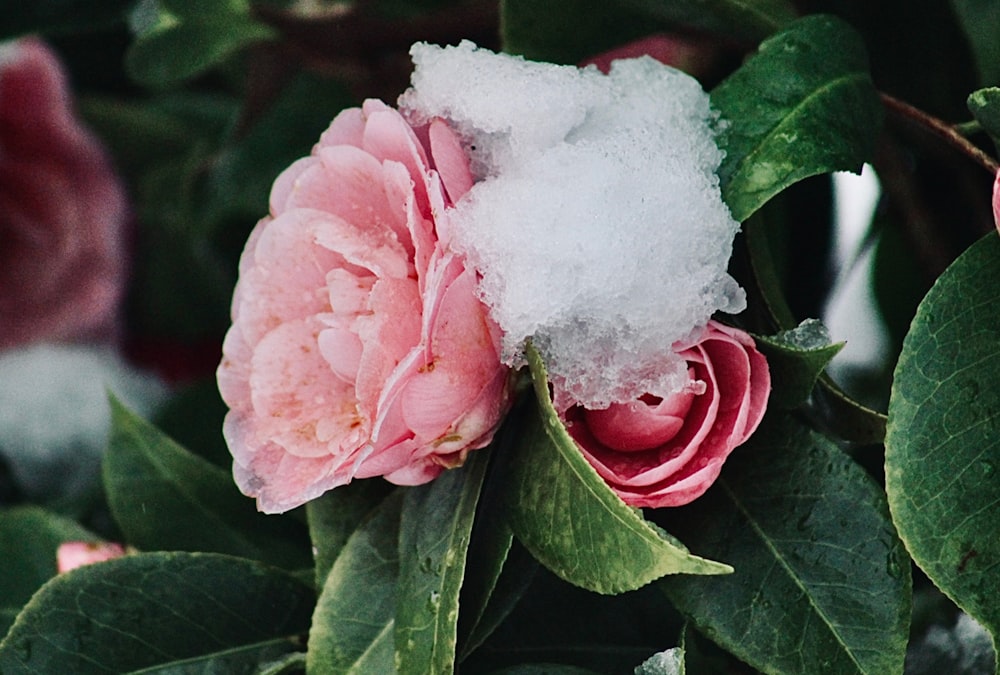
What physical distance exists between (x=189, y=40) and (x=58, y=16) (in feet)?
0.31

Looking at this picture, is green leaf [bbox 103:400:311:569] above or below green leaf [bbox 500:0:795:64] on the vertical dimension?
below

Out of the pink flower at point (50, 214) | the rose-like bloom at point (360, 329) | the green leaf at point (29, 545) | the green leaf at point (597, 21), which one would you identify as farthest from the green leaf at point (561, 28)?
the pink flower at point (50, 214)

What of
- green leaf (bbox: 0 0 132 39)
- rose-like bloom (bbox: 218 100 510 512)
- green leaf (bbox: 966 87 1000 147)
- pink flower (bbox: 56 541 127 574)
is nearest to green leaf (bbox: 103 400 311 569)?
pink flower (bbox: 56 541 127 574)

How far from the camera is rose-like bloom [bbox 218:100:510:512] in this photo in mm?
361

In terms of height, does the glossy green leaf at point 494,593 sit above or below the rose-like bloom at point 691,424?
below

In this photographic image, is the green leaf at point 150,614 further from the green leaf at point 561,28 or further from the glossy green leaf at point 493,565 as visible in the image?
the green leaf at point 561,28

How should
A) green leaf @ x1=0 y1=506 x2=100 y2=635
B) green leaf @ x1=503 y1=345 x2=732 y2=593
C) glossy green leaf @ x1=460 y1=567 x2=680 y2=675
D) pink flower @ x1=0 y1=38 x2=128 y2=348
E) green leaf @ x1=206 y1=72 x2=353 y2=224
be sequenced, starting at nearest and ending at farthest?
1. green leaf @ x1=503 y1=345 x2=732 y2=593
2. glossy green leaf @ x1=460 y1=567 x2=680 y2=675
3. green leaf @ x1=0 y1=506 x2=100 y2=635
4. green leaf @ x1=206 y1=72 x2=353 y2=224
5. pink flower @ x1=0 y1=38 x2=128 y2=348

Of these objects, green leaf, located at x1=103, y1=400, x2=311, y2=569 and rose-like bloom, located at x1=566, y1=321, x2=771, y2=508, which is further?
green leaf, located at x1=103, y1=400, x2=311, y2=569

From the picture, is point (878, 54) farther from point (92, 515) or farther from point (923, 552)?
point (92, 515)

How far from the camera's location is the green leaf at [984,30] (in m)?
0.45

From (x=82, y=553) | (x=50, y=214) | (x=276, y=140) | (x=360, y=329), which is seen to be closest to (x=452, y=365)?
(x=360, y=329)

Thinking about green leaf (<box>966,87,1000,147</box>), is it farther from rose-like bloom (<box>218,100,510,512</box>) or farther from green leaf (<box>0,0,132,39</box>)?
green leaf (<box>0,0,132,39</box>)

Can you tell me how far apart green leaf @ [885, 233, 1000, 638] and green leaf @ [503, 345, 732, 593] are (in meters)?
0.07

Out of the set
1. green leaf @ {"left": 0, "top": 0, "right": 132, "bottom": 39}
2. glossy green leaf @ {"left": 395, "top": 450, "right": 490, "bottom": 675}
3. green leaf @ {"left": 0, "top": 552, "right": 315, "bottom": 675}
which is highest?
green leaf @ {"left": 0, "top": 0, "right": 132, "bottom": 39}
